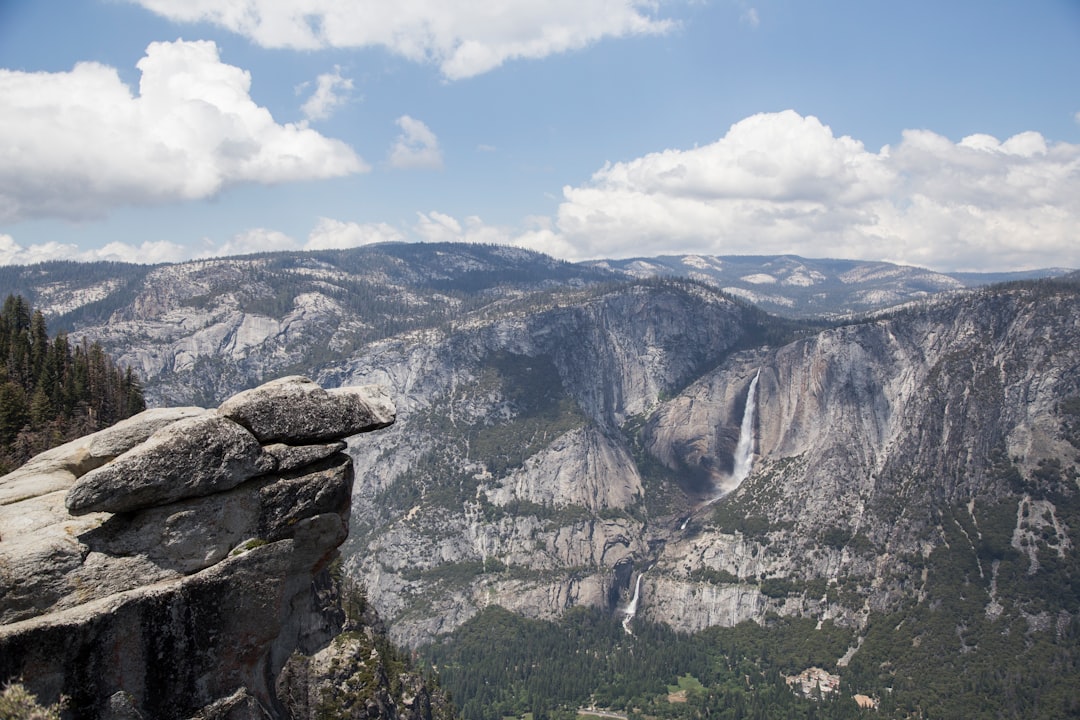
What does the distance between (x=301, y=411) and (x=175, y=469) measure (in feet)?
15.6

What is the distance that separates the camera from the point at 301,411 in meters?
26.0

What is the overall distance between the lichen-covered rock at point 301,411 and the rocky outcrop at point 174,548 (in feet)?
0.18

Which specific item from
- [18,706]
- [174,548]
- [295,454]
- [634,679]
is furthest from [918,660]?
[18,706]

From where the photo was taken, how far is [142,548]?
886 inches

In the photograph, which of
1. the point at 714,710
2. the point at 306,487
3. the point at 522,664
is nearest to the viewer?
the point at 306,487

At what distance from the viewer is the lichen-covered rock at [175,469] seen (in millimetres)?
21609

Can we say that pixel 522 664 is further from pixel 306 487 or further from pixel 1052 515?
pixel 306 487

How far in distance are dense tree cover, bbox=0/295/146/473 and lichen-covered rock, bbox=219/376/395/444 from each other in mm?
39435

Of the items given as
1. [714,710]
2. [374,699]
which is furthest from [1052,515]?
[374,699]

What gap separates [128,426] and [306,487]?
23.2 ft

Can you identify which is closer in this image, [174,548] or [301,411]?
[174,548]

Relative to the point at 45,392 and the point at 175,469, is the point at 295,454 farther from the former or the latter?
the point at 45,392

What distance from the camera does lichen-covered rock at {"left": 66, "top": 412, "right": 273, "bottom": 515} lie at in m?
21.6

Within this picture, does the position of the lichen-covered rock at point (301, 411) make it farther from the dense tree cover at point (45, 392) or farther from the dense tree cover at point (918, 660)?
the dense tree cover at point (918, 660)
